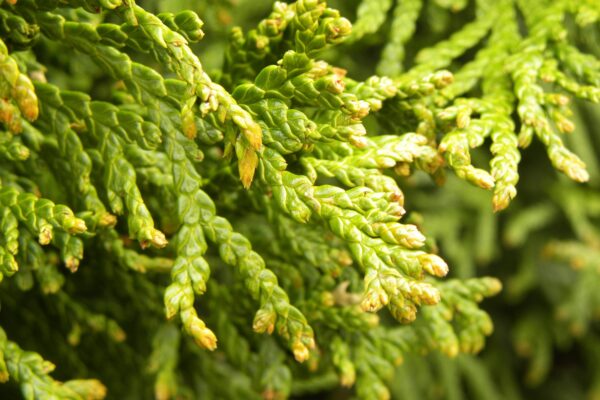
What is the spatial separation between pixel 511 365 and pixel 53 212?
354 cm

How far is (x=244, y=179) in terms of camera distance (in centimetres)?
159

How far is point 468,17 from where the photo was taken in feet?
9.90

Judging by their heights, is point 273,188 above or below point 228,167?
above

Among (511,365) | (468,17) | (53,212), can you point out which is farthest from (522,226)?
(53,212)

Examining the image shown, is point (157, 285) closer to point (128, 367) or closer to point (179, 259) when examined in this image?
point (128, 367)

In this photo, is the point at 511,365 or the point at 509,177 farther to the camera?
the point at 511,365

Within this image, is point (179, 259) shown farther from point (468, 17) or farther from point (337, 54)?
point (468, 17)

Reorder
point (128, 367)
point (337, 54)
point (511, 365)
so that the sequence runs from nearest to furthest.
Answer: point (128, 367), point (337, 54), point (511, 365)

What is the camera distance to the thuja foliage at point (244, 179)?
165 centimetres

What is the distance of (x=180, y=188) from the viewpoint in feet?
5.98

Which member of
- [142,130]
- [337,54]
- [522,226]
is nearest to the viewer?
[142,130]

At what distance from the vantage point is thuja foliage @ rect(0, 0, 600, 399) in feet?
5.43

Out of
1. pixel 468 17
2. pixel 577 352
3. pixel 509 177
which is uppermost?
pixel 509 177

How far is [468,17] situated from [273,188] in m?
1.72
